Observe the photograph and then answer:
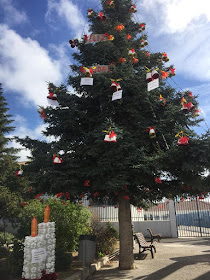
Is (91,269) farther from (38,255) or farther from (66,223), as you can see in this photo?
(38,255)

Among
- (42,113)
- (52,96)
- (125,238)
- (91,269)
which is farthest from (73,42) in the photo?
(91,269)

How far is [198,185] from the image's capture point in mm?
6473

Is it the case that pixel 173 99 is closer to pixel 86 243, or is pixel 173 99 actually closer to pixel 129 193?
pixel 129 193

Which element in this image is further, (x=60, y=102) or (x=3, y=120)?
(x=3, y=120)

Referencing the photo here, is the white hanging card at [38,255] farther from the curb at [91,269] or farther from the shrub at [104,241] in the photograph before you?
the shrub at [104,241]

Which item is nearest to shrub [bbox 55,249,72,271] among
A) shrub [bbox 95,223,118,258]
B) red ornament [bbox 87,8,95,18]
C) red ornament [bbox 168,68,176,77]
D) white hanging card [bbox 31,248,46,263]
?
shrub [bbox 95,223,118,258]

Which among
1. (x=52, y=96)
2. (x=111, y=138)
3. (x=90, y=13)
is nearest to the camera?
(x=111, y=138)

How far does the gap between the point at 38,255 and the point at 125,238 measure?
396cm

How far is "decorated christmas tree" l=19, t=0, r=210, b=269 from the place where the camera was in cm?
656

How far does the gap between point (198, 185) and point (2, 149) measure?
1982cm

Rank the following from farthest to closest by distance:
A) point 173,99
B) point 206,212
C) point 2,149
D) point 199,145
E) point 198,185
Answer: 1. point 2,149
2. point 206,212
3. point 173,99
4. point 198,185
5. point 199,145

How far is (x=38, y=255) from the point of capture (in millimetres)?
4391

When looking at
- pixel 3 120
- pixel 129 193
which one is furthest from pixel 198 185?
pixel 3 120

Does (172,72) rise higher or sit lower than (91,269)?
higher
